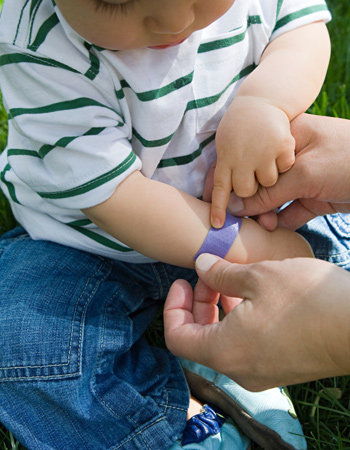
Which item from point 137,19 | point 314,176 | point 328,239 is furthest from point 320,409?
point 137,19

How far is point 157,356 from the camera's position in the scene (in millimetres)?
1317

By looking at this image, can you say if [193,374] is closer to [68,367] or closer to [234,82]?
[68,367]

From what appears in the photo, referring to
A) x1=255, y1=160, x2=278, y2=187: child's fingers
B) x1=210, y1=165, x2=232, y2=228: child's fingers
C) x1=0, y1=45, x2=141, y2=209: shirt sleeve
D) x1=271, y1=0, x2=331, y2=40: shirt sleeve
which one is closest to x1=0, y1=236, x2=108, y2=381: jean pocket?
x1=0, y1=45, x2=141, y2=209: shirt sleeve

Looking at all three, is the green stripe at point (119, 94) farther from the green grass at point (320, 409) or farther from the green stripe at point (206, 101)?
the green grass at point (320, 409)

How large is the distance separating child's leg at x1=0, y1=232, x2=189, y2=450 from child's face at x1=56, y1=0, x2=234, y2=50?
55 cm

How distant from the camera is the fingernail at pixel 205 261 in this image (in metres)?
1.08

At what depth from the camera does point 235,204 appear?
45.9 inches

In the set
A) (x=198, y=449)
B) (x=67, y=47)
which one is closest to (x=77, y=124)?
(x=67, y=47)

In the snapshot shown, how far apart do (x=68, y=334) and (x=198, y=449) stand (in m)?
0.35

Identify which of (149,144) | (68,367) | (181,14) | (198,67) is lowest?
(68,367)

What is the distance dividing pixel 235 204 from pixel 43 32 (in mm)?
480

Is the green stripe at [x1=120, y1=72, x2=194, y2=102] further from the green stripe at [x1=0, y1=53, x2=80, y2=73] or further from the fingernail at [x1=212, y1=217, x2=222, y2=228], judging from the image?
the fingernail at [x1=212, y1=217, x2=222, y2=228]

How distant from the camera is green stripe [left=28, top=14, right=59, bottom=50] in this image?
1019mm

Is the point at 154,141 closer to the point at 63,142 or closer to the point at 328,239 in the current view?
the point at 63,142
